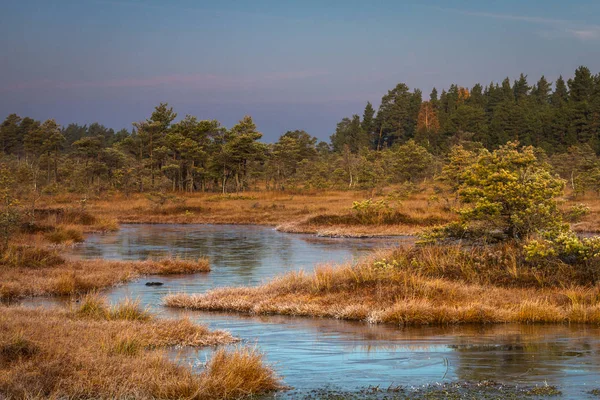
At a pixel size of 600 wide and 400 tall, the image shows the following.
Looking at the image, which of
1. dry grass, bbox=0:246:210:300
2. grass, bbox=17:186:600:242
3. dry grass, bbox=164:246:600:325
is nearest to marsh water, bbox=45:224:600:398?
dry grass, bbox=164:246:600:325

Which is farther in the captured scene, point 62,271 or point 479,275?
point 62,271

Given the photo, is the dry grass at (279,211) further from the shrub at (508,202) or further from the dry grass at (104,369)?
the dry grass at (104,369)

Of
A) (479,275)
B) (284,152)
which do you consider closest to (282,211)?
(284,152)

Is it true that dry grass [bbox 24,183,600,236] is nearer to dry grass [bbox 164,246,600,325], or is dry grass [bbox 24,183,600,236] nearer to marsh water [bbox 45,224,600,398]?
dry grass [bbox 164,246,600,325]

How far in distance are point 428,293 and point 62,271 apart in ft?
44.7

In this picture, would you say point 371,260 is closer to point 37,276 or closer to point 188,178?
point 37,276

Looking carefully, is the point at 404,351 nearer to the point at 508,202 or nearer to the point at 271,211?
the point at 508,202

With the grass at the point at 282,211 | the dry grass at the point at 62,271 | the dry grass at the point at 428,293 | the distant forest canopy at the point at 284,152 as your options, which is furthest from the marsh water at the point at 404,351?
the distant forest canopy at the point at 284,152

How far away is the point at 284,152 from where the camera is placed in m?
88.4

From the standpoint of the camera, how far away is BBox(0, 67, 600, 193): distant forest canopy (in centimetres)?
7888

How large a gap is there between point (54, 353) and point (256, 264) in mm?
20920

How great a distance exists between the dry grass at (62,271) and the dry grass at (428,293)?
4370mm

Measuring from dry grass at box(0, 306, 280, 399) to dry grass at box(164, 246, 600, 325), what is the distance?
653cm

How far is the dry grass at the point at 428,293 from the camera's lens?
656 inches
